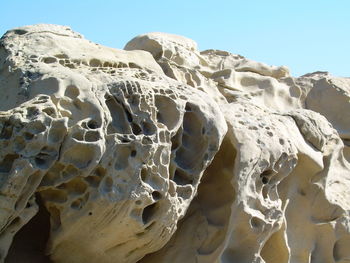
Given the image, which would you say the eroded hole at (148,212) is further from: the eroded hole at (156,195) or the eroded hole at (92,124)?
the eroded hole at (92,124)

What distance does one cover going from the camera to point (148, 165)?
2957 millimetres

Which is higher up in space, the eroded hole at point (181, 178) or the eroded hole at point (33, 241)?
the eroded hole at point (181, 178)

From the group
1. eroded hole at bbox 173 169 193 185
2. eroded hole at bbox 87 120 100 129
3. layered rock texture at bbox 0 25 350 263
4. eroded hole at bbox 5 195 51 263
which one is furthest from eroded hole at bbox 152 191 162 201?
eroded hole at bbox 5 195 51 263

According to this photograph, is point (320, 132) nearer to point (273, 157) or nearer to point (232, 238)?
point (273, 157)

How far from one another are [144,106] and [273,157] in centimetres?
84

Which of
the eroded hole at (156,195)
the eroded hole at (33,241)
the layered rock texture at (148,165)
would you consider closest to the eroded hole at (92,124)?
the layered rock texture at (148,165)

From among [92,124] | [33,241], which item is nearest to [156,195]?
[92,124]

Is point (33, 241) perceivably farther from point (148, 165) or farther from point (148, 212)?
point (148, 165)

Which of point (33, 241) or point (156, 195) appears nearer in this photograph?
point (156, 195)

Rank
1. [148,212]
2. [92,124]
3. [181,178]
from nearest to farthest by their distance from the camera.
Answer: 1. [92,124]
2. [148,212]
3. [181,178]

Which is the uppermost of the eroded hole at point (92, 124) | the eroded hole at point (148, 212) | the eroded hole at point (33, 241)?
the eroded hole at point (92, 124)

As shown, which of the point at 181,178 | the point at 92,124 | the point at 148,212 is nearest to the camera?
the point at 92,124

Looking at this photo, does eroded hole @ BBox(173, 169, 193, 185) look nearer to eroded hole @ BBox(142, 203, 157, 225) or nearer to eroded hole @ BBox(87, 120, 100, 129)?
eroded hole @ BBox(142, 203, 157, 225)

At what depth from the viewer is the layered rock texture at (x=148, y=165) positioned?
2859mm
